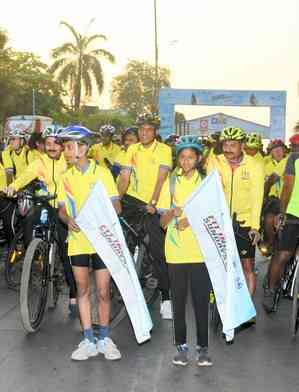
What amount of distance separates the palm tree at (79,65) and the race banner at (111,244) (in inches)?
2039

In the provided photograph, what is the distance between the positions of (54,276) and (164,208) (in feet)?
6.43

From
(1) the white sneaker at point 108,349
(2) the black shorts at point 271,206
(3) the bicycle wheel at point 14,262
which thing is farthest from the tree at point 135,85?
(1) the white sneaker at point 108,349

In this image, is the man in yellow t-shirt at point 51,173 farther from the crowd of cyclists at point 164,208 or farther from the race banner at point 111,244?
the race banner at point 111,244

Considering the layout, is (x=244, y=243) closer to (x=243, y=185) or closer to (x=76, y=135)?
(x=243, y=185)

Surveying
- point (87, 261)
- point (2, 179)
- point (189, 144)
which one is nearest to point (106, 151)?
point (2, 179)

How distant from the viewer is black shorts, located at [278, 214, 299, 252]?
6.50 metres

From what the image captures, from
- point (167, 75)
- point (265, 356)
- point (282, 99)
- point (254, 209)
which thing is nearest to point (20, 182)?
point (254, 209)

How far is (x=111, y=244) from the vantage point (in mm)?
5430

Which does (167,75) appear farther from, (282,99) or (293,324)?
(293,324)

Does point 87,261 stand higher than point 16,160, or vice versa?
point 16,160

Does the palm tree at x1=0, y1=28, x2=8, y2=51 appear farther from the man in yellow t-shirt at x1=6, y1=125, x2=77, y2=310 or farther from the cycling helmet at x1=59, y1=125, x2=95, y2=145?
the cycling helmet at x1=59, y1=125, x2=95, y2=145

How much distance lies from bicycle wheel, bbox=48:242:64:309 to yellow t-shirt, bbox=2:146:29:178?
3300 mm

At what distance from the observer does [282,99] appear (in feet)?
83.3

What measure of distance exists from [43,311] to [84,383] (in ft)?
5.49
